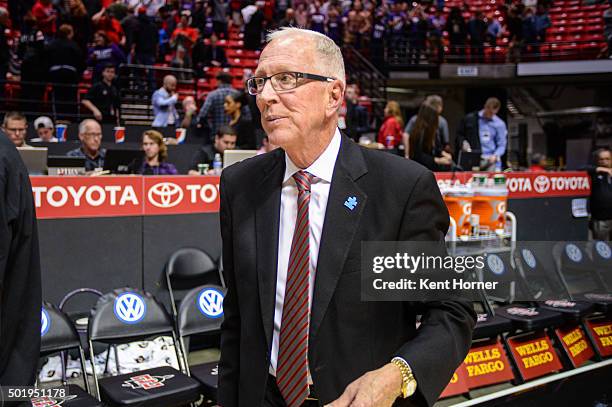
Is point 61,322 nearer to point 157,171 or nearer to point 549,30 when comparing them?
point 157,171

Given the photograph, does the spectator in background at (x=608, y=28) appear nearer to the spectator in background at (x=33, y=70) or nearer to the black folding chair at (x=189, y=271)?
the spectator in background at (x=33, y=70)

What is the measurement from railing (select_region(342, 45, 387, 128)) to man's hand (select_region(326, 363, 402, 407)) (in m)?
12.2

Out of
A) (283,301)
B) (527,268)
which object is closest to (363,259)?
(283,301)

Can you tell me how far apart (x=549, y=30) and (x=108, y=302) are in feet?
57.7

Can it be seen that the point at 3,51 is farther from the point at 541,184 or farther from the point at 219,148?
the point at 541,184

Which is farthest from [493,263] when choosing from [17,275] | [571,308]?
[571,308]

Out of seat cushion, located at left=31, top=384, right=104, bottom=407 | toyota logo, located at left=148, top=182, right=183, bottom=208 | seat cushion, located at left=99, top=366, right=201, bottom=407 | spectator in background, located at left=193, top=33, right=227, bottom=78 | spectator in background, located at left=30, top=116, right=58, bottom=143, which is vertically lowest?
seat cushion, located at left=99, top=366, right=201, bottom=407

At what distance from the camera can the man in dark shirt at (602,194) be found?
732 cm

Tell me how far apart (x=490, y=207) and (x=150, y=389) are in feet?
10.3

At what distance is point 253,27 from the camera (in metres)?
13.1

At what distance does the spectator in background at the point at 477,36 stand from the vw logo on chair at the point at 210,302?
577 inches

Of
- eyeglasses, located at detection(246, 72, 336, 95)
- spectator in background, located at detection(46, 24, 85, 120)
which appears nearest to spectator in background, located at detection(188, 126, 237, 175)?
spectator in background, located at detection(46, 24, 85, 120)

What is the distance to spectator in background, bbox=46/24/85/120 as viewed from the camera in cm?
902

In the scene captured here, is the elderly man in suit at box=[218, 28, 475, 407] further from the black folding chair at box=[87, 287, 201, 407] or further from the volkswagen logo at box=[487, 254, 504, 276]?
the black folding chair at box=[87, 287, 201, 407]
